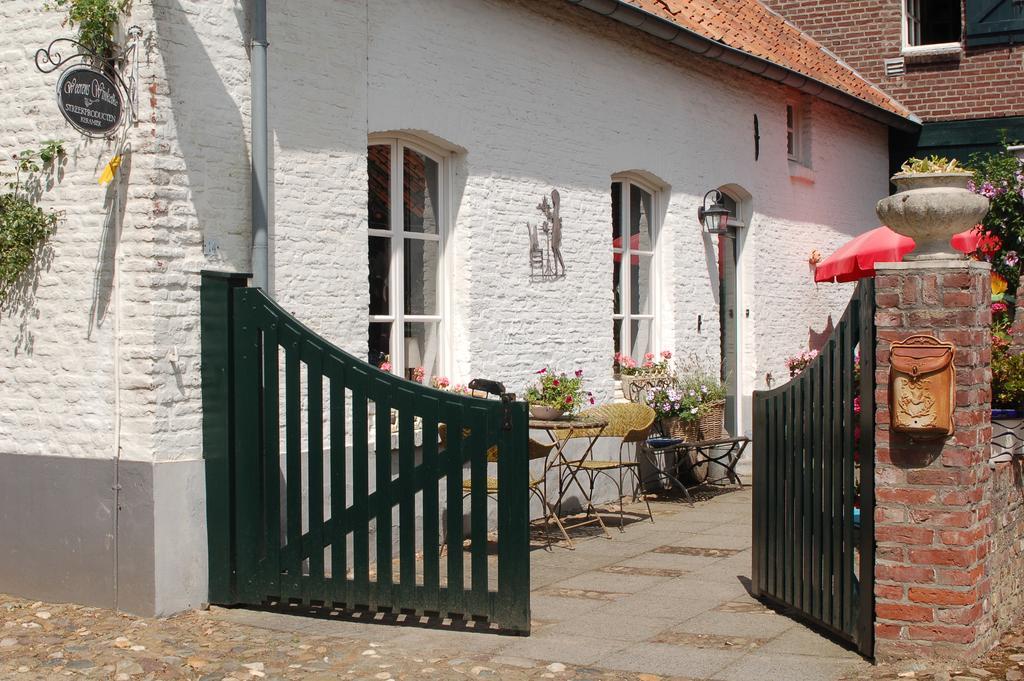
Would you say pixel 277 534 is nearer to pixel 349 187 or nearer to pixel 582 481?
pixel 349 187

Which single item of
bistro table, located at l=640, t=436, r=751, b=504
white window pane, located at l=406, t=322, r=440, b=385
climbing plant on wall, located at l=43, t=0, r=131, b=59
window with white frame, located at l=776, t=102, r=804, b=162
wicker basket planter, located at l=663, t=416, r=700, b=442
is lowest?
bistro table, located at l=640, t=436, r=751, b=504

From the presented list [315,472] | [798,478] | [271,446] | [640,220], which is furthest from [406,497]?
[640,220]

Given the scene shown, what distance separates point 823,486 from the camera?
612cm

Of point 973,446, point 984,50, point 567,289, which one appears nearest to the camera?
point 973,446

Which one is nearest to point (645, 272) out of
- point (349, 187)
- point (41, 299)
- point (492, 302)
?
point (492, 302)

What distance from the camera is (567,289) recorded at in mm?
10297

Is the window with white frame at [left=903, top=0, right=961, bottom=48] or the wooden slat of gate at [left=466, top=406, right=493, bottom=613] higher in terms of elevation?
the window with white frame at [left=903, top=0, right=961, bottom=48]

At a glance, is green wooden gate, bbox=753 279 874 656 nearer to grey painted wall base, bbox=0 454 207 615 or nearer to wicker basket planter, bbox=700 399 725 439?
grey painted wall base, bbox=0 454 207 615

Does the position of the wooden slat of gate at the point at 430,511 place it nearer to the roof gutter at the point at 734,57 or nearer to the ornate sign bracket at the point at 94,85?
the ornate sign bracket at the point at 94,85

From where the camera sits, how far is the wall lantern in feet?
40.1

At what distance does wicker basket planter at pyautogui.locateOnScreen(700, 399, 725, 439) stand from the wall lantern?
167 centimetres

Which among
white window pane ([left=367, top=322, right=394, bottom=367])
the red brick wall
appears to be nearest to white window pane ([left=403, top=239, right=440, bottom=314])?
white window pane ([left=367, top=322, right=394, bottom=367])

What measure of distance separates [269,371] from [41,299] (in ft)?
4.61

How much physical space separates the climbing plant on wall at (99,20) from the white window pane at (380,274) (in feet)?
7.64
